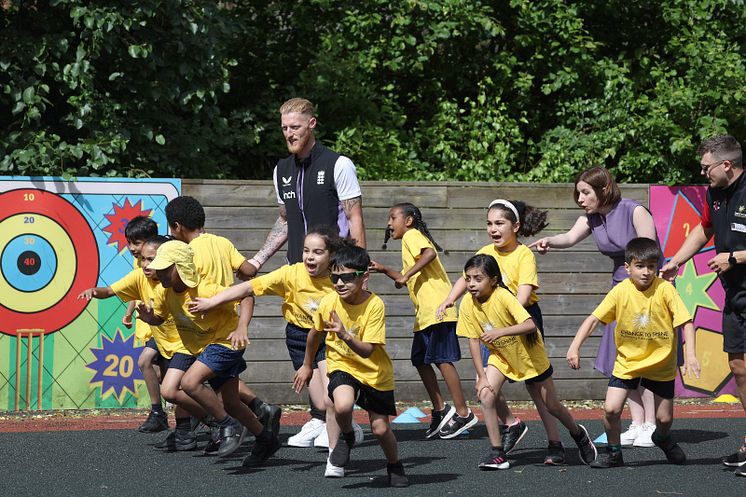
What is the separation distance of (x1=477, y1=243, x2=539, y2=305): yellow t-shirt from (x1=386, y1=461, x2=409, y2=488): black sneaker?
1586 millimetres

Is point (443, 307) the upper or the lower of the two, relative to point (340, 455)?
upper

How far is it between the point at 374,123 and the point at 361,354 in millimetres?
5894

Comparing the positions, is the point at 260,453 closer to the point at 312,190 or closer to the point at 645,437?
the point at 312,190

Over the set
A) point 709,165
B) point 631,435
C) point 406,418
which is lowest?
point 406,418

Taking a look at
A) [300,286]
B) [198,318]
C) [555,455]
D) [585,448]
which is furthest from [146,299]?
[585,448]

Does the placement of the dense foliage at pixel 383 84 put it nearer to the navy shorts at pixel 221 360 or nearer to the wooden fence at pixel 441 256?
the wooden fence at pixel 441 256

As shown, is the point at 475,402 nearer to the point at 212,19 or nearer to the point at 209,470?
the point at 209,470

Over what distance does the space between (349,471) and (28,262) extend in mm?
3757

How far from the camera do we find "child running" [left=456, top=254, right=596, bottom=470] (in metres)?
6.79

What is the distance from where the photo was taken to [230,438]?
22.9ft

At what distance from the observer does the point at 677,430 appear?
27.4 feet

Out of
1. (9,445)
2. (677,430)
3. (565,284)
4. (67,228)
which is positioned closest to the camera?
(9,445)

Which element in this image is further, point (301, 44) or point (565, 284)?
point (301, 44)

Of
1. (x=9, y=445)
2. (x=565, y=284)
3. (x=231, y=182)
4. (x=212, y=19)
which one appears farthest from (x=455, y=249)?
(x=9, y=445)
